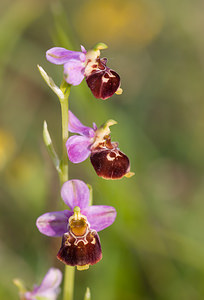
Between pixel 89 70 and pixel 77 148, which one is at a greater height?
pixel 89 70

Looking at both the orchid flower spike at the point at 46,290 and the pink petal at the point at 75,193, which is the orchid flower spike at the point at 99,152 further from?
the orchid flower spike at the point at 46,290

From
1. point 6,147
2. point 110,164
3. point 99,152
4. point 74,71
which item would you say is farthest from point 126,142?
point 74,71

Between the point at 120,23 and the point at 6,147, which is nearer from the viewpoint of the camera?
the point at 6,147

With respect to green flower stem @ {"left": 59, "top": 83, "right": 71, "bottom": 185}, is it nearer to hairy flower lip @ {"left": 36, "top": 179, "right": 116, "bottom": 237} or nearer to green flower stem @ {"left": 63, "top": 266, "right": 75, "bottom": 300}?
hairy flower lip @ {"left": 36, "top": 179, "right": 116, "bottom": 237}

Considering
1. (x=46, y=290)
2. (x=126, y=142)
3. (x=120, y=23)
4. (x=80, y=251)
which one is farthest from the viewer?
(x=120, y=23)

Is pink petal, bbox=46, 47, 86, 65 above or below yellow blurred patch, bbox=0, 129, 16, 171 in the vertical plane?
below

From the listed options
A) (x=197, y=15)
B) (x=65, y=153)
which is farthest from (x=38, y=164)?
(x=197, y=15)

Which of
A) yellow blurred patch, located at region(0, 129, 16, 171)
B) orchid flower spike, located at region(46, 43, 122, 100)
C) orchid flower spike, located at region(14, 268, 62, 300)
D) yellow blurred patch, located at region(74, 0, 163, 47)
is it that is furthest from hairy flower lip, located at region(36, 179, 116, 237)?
yellow blurred patch, located at region(74, 0, 163, 47)

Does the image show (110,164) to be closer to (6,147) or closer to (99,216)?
(99,216)
